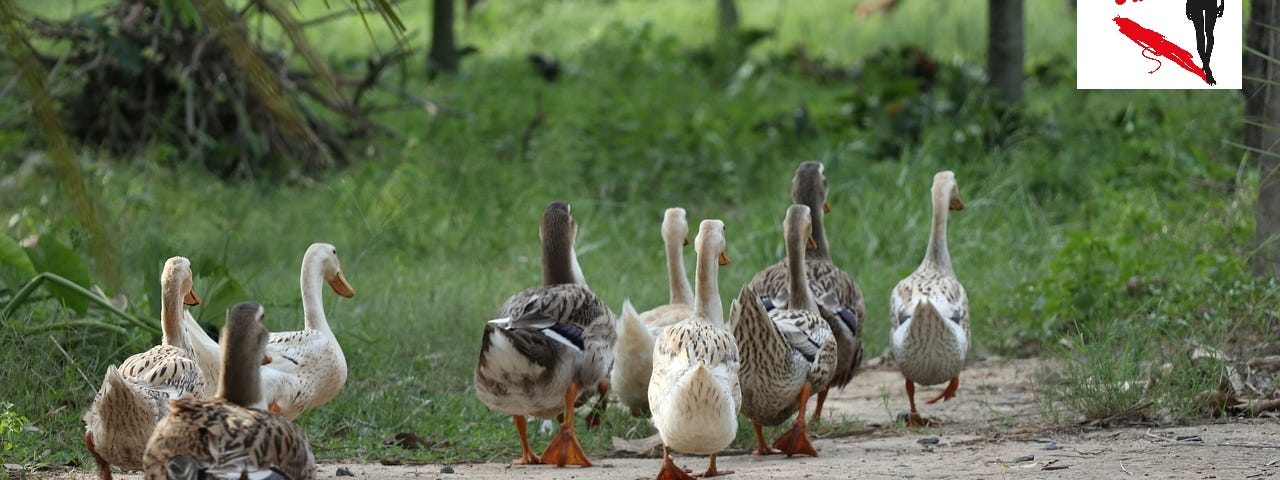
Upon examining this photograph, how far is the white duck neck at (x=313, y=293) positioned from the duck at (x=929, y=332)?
9.23ft

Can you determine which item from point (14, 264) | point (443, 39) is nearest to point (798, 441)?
point (14, 264)

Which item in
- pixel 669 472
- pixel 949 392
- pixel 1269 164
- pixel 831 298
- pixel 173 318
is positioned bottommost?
pixel 949 392

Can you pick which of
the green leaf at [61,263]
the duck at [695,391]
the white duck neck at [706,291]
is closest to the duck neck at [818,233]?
the white duck neck at [706,291]

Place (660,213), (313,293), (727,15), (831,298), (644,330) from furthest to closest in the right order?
1. (727,15)
2. (660,213)
3. (831,298)
4. (644,330)
5. (313,293)

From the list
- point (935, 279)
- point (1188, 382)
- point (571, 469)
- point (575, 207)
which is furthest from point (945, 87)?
point (571, 469)

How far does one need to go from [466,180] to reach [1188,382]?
664cm

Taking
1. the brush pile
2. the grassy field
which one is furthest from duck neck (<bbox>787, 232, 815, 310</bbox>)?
the brush pile

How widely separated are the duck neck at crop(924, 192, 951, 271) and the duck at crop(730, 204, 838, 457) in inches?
61.5

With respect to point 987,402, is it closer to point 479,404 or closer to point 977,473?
point 977,473

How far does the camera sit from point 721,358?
19.6 ft

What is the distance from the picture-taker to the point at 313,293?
258 inches

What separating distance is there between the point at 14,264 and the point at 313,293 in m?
1.50

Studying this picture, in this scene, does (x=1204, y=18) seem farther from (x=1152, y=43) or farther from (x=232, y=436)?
(x=232, y=436)

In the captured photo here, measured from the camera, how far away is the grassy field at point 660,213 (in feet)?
23.1
